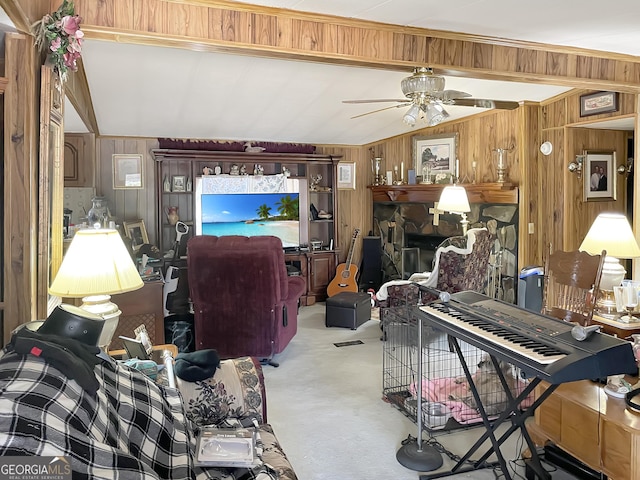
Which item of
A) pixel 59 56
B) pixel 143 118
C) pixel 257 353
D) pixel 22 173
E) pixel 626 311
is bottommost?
pixel 257 353

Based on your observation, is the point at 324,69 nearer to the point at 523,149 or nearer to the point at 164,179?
the point at 523,149

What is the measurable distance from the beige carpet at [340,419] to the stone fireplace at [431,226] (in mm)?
1764

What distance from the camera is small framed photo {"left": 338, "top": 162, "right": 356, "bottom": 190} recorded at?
7.38 meters

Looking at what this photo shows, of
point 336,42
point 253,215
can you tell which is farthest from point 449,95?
point 253,215

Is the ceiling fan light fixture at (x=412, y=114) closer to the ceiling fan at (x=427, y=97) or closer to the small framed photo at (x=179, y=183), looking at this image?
the ceiling fan at (x=427, y=97)

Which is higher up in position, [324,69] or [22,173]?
[324,69]

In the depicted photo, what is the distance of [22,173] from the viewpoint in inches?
76.9

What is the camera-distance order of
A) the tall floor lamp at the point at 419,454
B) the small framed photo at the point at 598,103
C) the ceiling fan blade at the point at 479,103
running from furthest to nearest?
1. the small framed photo at the point at 598,103
2. the ceiling fan blade at the point at 479,103
3. the tall floor lamp at the point at 419,454

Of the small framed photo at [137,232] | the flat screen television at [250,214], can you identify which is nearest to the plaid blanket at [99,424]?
the small framed photo at [137,232]

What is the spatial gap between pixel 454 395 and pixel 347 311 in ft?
7.26

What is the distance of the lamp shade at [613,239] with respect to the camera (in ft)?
10.9

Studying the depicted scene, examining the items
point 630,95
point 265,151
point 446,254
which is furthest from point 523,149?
point 265,151

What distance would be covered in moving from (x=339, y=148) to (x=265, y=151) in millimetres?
1235

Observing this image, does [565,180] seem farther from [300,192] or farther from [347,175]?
[300,192]
